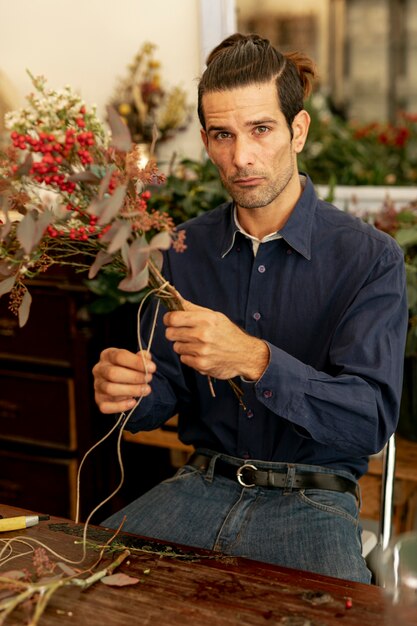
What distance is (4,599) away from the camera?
3.71 ft

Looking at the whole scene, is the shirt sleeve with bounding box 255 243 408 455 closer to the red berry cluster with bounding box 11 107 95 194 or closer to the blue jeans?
the blue jeans

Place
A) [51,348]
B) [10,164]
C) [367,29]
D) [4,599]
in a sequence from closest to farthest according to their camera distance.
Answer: [4,599], [10,164], [51,348], [367,29]

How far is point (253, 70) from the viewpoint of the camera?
1802 mm

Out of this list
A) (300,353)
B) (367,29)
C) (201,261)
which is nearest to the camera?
(300,353)

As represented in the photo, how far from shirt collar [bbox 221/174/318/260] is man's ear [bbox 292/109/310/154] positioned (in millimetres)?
91

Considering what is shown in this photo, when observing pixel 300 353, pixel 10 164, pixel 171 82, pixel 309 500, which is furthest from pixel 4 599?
pixel 171 82

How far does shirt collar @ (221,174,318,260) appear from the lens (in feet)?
6.08

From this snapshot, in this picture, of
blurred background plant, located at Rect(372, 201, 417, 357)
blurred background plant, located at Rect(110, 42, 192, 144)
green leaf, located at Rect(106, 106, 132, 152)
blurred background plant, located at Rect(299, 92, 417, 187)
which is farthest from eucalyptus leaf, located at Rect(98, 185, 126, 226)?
blurred background plant, located at Rect(299, 92, 417, 187)

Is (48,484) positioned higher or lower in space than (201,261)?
lower

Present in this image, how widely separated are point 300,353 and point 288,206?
1.11 feet

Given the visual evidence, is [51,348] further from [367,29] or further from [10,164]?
[367,29]

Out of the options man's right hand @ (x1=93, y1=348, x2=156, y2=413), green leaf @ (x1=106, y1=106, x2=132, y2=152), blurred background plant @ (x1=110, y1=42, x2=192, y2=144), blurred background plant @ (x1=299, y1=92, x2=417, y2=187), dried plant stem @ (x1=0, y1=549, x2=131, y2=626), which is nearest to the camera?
dried plant stem @ (x1=0, y1=549, x2=131, y2=626)

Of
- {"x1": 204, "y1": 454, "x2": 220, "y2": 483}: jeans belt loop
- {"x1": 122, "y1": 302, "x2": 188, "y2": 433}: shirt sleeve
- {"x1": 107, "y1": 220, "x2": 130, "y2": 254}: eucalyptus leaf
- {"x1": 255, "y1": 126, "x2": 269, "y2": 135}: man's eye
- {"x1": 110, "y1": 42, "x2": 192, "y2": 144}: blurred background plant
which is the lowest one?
{"x1": 204, "y1": 454, "x2": 220, "y2": 483}: jeans belt loop

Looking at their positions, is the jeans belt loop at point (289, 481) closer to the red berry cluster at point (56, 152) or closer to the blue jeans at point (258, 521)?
the blue jeans at point (258, 521)
